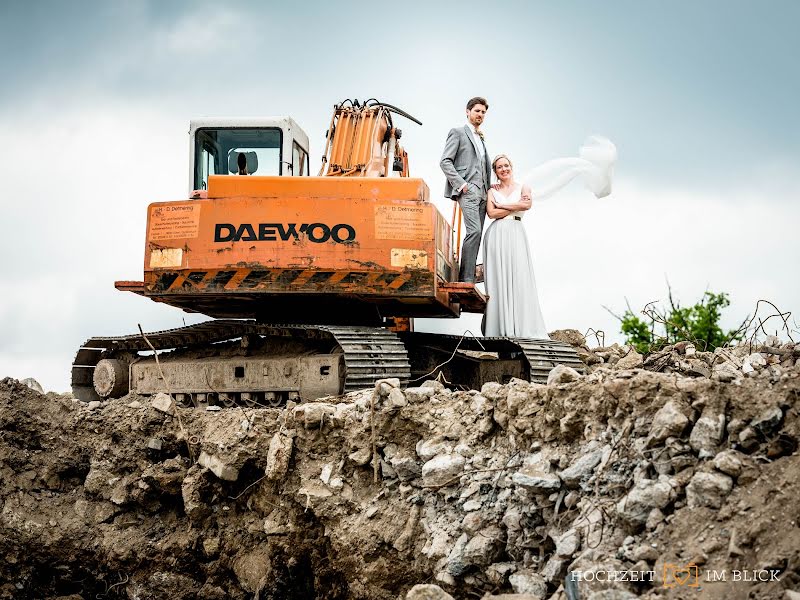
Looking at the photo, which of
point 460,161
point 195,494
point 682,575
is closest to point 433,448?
point 195,494

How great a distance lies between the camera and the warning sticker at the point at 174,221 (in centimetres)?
1045

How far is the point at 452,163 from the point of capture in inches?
444

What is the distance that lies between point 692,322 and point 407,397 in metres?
12.4

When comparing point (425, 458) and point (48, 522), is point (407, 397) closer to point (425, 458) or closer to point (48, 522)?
point (425, 458)

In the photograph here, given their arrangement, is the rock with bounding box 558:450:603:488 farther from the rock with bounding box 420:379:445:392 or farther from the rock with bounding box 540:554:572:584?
the rock with bounding box 420:379:445:392

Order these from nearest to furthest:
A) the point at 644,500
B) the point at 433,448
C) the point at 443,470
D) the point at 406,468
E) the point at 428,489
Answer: the point at 644,500 → the point at 443,470 → the point at 428,489 → the point at 433,448 → the point at 406,468

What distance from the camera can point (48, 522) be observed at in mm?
9594

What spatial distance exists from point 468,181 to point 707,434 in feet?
19.2

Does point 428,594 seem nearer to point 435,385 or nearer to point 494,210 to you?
point 435,385

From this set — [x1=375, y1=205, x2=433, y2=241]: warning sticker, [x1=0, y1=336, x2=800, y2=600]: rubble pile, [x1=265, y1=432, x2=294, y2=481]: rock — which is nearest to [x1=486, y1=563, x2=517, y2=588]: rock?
[x1=0, y1=336, x2=800, y2=600]: rubble pile

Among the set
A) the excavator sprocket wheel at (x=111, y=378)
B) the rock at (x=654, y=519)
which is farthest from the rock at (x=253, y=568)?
the rock at (x=654, y=519)

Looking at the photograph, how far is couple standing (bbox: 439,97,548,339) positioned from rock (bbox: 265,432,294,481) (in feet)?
11.1

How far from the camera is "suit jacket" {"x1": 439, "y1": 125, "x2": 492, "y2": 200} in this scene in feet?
36.8

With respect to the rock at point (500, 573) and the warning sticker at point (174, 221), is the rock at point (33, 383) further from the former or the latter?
the rock at point (500, 573)
